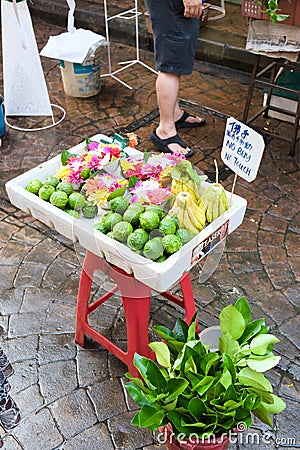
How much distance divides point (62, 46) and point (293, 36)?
209cm

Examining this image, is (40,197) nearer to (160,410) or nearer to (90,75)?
(160,410)

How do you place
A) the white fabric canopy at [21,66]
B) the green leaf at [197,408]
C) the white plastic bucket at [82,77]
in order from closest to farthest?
the green leaf at [197,408] < the white fabric canopy at [21,66] < the white plastic bucket at [82,77]

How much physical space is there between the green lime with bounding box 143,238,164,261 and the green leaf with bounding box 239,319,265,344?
533mm

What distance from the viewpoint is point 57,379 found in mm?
2709

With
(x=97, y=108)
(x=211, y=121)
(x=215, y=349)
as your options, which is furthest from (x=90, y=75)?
(x=215, y=349)

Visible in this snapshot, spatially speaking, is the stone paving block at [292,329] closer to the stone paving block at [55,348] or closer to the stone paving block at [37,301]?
the stone paving block at [55,348]

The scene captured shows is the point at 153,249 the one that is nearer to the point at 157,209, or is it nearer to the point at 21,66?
the point at 157,209

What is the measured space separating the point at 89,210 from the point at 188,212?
0.43 m

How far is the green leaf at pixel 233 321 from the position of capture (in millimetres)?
2213

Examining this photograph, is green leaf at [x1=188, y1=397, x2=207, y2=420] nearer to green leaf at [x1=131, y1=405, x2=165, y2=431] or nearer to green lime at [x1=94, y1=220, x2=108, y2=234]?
green leaf at [x1=131, y1=405, x2=165, y2=431]

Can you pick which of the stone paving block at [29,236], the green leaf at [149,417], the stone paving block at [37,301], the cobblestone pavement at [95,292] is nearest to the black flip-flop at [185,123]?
the cobblestone pavement at [95,292]

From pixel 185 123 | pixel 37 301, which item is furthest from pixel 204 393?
pixel 185 123

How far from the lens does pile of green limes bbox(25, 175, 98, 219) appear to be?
2.29 m

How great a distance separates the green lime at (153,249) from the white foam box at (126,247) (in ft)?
0.08
